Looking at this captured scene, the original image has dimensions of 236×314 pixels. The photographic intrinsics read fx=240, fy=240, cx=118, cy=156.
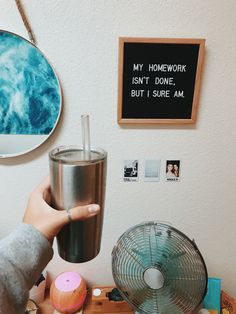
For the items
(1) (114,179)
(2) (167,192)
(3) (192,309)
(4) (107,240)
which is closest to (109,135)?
(1) (114,179)

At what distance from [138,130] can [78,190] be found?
0.44m

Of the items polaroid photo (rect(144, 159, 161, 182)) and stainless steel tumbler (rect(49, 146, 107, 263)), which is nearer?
stainless steel tumbler (rect(49, 146, 107, 263))

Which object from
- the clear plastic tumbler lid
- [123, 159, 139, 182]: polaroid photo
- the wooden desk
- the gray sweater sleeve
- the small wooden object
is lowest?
the wooden desk

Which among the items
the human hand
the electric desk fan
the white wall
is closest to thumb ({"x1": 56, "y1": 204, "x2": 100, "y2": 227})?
the human hand

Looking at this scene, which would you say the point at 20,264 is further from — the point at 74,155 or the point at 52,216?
the point at 74,155

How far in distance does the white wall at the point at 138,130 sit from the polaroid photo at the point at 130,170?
0.06ft

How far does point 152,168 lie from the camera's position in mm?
894

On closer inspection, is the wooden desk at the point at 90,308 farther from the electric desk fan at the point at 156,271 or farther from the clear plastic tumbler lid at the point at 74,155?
the clear plastic tumbler lid at the point at 74,155

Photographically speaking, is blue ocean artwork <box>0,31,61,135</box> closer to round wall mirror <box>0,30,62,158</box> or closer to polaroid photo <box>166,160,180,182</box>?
round wall mirror <box>0,30,62,158</box>

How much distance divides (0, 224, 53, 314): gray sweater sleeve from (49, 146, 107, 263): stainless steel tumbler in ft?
0.18

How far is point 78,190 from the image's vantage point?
48 centimetres

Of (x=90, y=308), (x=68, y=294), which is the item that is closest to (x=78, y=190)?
(x=68, y=294)

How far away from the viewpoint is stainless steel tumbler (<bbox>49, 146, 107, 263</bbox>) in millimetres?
462

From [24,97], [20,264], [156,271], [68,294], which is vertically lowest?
[68,294]
